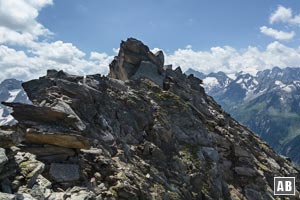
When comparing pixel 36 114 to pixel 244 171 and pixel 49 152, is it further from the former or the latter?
pixel 244 171

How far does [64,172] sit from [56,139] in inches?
117

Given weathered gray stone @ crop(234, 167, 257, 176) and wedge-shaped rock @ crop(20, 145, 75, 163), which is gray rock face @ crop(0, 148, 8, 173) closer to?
wedge-shaped rock @ crop(20, 145, 75, 163)

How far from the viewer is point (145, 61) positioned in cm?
6606

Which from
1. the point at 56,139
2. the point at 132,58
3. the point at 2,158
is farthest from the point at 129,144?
the point at 132,58

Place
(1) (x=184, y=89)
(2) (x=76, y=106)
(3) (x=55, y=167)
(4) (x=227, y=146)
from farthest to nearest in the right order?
(1) (x=184, y=89), (4) (x=227, y=146), (2) (x=76, y=106), (3) (x=55, y=167)

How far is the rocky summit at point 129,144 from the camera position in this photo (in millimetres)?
26703

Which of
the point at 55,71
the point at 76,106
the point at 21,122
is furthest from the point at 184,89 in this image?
the point at 21,122

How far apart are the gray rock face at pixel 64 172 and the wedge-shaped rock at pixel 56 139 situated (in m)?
1.88

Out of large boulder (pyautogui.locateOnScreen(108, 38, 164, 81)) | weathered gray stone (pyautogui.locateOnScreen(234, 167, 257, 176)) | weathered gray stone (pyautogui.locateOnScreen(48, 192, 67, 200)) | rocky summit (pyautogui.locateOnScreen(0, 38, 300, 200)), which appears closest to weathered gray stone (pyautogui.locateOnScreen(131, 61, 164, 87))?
rocky summit (pyautogui.locateOnScreen(0, 38, 300, 200))

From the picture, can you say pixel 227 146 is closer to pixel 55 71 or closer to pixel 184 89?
pixel 184 89

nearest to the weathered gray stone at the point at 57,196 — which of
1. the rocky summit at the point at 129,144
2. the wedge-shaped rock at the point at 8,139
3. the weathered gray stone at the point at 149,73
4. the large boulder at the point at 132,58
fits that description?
the rocky summit at the point at 129,144

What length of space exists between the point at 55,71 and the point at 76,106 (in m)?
15.0

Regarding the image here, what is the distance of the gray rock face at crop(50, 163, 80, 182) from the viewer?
26828mm

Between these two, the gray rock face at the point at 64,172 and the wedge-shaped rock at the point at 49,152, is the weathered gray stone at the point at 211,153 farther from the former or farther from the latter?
the gray rock face at the point at 64,172
